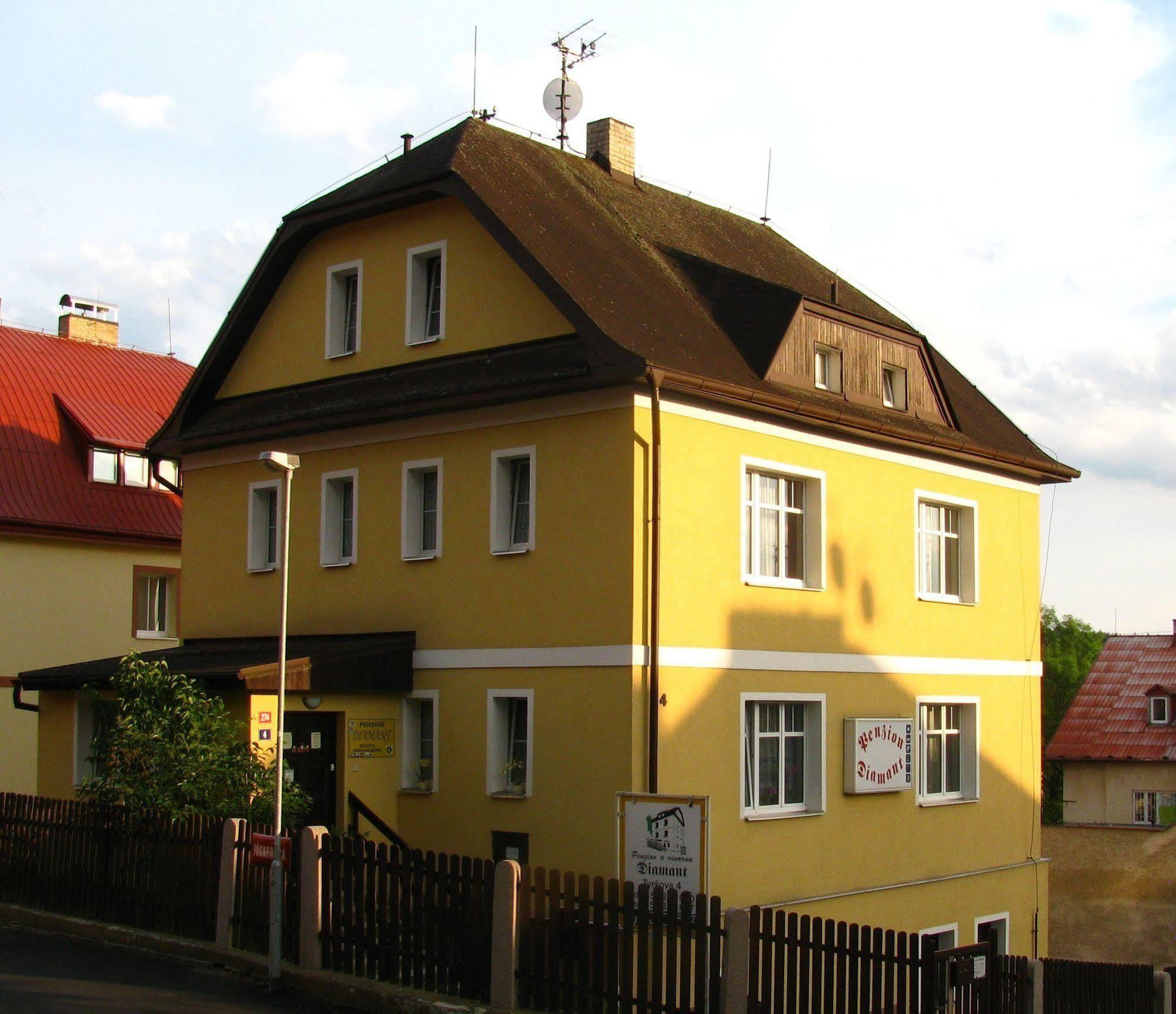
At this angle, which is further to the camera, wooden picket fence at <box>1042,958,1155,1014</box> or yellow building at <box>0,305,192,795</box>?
yellow building at <box>0,305,192,795</box>

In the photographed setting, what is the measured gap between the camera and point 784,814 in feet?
62.7

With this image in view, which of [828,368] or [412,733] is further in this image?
[828,368]

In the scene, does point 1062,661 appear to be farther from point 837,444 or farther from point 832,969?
point 832,969

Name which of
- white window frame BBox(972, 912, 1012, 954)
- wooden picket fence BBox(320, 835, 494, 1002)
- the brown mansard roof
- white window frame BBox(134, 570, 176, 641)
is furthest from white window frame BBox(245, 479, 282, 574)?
white window frame BBox(972, 912, 1012, 954)

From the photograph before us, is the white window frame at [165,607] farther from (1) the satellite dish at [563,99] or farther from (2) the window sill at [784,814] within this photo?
(2) the window sill at [784,814]

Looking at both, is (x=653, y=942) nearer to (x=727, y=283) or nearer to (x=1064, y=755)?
(x=727, y=283)

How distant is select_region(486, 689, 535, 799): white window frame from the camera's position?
59.9 ft

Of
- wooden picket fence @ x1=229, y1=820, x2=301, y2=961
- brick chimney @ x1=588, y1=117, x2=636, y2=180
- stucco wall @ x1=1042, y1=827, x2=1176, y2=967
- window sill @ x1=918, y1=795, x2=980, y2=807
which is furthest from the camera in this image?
stucco wall @ x1=1042, y1=827, x2=1176, y2=967

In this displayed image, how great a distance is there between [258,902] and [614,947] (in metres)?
4.05

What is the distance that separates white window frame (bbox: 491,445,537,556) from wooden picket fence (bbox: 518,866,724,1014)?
5.84 m

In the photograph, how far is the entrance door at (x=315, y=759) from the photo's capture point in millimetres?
18766

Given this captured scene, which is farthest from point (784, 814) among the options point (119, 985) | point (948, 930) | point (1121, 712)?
point (1121, 712)

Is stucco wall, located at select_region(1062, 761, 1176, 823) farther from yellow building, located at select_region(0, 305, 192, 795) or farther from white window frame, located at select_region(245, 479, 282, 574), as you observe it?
white window frame, located at select_region(245, 479, 282, 574)

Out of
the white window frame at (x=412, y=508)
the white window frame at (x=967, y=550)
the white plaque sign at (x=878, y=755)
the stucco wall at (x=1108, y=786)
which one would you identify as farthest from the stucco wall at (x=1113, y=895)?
the white window frame at (x=412, y=508)
